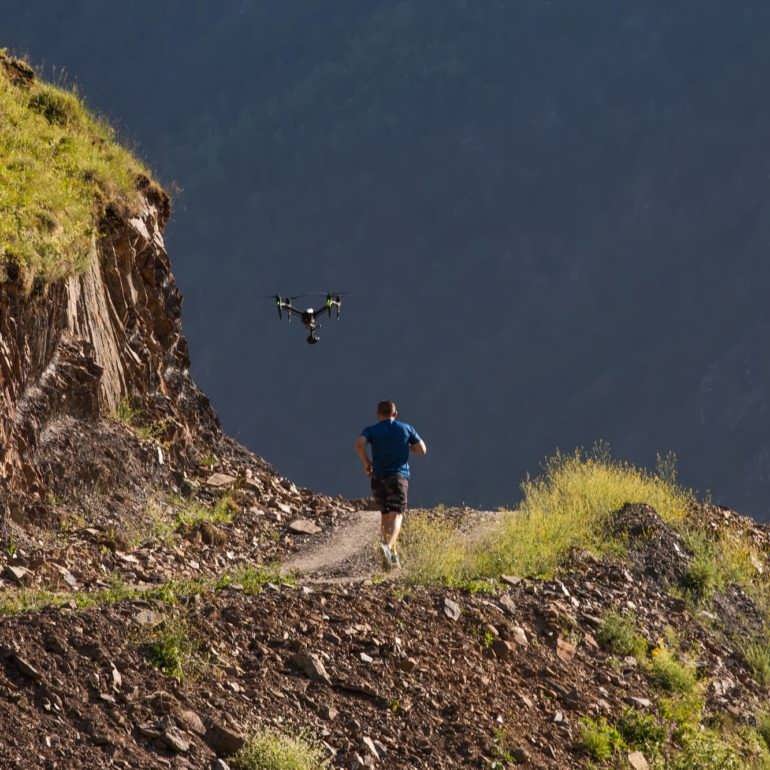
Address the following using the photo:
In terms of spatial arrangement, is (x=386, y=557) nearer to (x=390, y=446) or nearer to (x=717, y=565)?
(x=390, y=446)

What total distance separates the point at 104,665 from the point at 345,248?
126m

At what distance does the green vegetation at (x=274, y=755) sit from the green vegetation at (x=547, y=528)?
4.03 m

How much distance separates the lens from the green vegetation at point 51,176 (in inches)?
603

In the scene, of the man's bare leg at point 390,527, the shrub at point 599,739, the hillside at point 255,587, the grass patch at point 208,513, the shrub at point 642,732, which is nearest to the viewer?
the hillside at point 255,587

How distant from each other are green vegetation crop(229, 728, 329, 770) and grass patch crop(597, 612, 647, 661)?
4.66 m

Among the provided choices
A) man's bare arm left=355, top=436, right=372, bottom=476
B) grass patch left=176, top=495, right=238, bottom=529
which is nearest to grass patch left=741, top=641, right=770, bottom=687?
man's bare arm left=355, top=436, right=372, bottom=476

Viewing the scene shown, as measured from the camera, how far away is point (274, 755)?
28.0 ft

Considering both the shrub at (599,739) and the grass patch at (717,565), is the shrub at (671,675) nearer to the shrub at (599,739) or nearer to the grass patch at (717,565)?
the shrub at (599,739)

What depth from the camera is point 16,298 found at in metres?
14.7

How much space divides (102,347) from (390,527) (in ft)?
16.6

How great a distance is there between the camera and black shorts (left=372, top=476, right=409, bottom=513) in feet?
45.4

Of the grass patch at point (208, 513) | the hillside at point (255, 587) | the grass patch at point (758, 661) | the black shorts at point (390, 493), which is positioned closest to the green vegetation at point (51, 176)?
the hillside at point (255, 587)

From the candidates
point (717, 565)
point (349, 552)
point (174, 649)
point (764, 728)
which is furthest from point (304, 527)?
point (174, 649)

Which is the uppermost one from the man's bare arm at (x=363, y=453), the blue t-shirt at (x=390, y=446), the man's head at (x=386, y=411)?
the man's head at (x=386, y=411)
